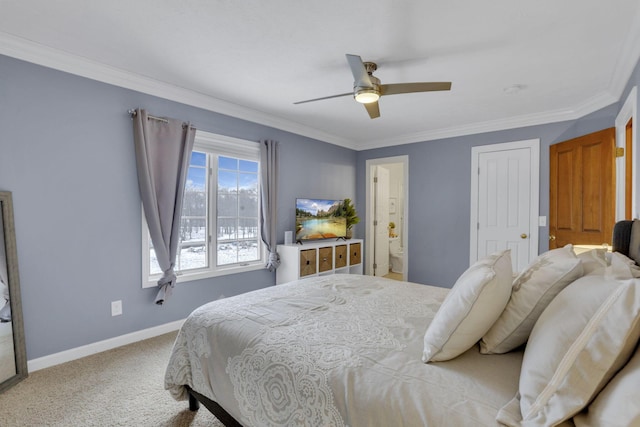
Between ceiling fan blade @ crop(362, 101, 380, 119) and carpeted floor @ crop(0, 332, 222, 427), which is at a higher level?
ceiling fan blade @ crop(362, 101, 380, 119)

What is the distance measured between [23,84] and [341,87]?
8.41 feet

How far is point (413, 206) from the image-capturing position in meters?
5.00

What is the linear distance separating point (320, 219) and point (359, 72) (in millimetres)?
2714

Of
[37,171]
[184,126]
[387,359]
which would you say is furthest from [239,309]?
[184,126]

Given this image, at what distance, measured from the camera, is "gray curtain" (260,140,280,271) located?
3.91 meters

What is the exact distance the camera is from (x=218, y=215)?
141 inches

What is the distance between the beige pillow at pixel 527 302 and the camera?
116 cm

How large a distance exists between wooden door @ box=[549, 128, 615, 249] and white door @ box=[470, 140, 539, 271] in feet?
1.38

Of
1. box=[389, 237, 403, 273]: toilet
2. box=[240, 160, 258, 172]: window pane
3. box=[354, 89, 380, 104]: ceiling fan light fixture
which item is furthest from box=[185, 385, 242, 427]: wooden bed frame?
box=[389, 237, 403, 273]: toilet

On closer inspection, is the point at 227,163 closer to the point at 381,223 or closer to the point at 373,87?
the point at 373,87

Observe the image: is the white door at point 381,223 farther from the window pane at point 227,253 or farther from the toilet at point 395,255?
the window pane at point 227,253

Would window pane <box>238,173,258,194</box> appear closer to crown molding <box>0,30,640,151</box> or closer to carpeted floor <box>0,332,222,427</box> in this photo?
crown molding <box>0,30,640,151</box>

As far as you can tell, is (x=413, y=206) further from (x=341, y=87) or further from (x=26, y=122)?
(x=26, y=122)

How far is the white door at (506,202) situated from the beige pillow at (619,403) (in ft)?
12.3
